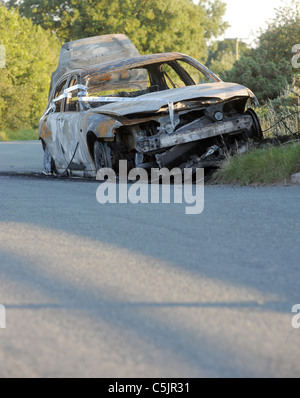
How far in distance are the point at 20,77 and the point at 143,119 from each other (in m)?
41.0

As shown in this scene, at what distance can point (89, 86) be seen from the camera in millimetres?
11734

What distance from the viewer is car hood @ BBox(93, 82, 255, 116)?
9.94 metres

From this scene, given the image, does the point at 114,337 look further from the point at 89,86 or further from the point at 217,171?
the point at 89,86

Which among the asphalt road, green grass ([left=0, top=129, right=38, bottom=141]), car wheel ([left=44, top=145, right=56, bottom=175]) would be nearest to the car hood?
car wheel ([left=44, top=145, right=56, bottom=175])

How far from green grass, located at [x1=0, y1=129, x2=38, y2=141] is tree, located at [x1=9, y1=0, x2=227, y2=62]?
64.7ft

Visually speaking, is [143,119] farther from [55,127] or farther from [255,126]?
[55,127]

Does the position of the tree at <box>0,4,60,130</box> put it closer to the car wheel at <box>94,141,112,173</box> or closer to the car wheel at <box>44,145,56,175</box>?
the car wheel at <box>44,145,56,175</box>

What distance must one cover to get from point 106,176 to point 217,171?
1.53m

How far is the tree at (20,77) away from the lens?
47156 mm

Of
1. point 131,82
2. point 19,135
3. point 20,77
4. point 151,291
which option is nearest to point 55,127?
point 131,82

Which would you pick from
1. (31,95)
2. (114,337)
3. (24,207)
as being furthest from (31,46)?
(114,337)

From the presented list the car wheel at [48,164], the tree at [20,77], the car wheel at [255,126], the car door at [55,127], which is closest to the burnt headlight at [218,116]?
the car wheel at [255,126]

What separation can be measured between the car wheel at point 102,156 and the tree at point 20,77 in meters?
36.9

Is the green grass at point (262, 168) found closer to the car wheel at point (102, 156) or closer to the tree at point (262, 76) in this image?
the car wheel at point (102, 156)
